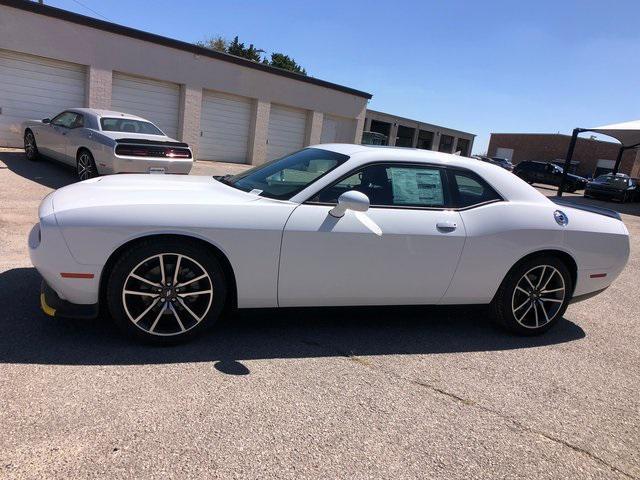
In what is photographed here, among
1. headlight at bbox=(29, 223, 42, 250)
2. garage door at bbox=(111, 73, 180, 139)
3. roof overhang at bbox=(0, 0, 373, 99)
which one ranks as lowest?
headlight at bbox=(29, 223, 42, 250)

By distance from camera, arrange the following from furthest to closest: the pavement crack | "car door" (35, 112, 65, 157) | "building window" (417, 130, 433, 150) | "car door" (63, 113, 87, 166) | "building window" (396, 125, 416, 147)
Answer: "building window" (417, 130, 433, 150), "building window" (396, 125, 416, 147), "car door" (35, 112, 65, 157), "car door" (63, 113, 87, 166), the pavement crack

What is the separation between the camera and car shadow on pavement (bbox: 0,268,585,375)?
3256mm

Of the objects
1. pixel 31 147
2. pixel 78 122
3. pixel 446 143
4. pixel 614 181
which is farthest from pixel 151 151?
pixel 446 143

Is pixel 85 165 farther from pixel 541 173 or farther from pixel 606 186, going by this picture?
pixel 541 173

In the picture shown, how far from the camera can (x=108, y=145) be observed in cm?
845

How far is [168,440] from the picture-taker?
97.8 inches

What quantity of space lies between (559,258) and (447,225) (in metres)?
1.22

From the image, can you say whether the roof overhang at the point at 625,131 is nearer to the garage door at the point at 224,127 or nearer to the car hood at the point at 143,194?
the garage door at the point at 224,127

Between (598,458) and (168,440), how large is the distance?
231 centimetres

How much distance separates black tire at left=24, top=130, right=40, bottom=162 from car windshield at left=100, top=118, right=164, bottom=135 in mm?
2646

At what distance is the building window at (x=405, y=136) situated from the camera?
43812mm

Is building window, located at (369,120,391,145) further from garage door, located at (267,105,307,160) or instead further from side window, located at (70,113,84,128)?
side window, located at (70,113,84,128)

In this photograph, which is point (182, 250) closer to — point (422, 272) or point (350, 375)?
point (350, 375)

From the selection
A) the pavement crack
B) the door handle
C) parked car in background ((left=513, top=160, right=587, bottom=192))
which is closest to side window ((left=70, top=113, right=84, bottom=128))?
the pavement crack
